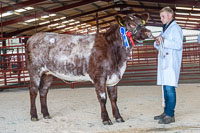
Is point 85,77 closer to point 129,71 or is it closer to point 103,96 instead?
point 103,96

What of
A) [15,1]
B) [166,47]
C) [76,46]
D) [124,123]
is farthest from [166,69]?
[15,1]

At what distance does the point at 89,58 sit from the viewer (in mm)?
3500

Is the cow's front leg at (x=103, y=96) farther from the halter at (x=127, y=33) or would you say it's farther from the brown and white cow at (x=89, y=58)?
the halter at (x=127, y=33)

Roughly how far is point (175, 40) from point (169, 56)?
0.22m

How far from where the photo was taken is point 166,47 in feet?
10.5

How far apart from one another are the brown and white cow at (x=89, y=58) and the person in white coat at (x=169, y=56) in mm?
260

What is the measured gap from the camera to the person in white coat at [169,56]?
322 cm

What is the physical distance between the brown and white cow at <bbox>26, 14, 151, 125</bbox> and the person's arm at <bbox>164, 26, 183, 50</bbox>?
295 millimetres

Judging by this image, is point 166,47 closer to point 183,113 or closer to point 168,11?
point 168,11

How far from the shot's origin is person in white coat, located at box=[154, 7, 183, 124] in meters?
3.22

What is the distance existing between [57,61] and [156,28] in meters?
27.5

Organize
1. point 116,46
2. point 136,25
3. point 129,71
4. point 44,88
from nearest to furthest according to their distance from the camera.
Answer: point 136,25 < point 116,46 < point 44,88 < point 129,71

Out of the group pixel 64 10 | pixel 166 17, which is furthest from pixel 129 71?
pixel 64 10

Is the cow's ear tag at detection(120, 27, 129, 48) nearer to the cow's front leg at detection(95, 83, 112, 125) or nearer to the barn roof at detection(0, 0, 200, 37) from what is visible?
the cow's front leg at detection(95, 83, 112, 125)
